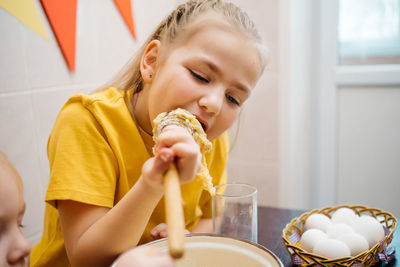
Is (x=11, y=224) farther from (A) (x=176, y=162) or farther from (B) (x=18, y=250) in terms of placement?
(A) (x=176, y=162)

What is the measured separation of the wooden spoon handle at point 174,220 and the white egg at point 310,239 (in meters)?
0.38

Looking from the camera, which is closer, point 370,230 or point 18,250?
point 18,250

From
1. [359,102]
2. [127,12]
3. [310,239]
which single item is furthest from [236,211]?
[359,102]

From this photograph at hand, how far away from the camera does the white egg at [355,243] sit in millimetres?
655

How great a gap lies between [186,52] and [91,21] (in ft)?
1.08

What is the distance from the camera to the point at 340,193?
1.94 meters

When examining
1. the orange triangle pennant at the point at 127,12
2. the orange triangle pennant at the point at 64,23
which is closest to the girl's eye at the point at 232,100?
the orange triangle pennant at the point at 64,23

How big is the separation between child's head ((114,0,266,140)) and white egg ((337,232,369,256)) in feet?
0.97

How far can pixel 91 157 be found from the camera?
2.27ft

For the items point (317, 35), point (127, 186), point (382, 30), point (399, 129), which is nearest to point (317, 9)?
point (317, 35)

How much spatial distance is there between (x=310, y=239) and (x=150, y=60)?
0.45 m

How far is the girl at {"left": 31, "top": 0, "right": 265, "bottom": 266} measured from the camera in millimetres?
608

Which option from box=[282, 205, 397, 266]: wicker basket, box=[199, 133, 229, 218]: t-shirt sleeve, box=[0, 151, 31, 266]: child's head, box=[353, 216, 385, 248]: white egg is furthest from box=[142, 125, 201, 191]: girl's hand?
box=[199, 133, 229, 218]: t-shirt sleeve

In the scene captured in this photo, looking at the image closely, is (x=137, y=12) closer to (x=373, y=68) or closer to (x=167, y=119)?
(x=167, y=119)
